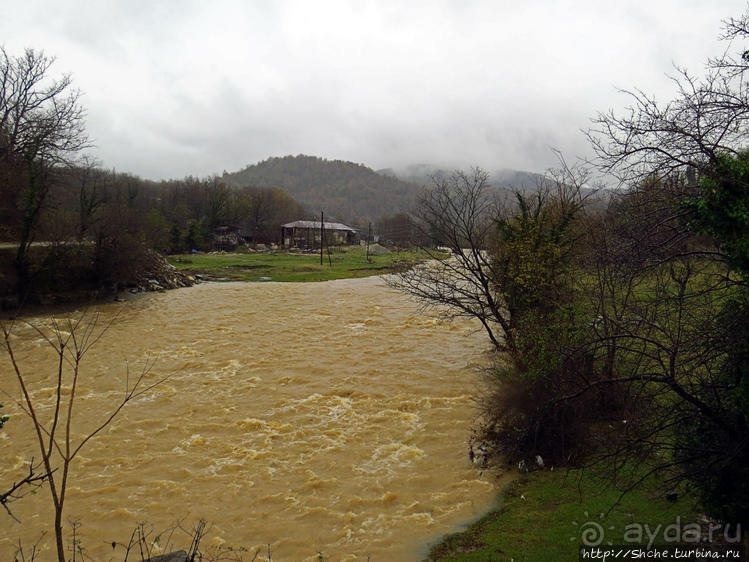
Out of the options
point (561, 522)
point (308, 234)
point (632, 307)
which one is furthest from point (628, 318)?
point (308, 234)

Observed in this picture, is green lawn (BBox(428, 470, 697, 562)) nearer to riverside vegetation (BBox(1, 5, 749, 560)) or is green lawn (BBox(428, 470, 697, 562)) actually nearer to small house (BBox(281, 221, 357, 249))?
riverside vegetation (BBox(1, 5, 749, 560))

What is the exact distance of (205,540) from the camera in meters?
6.71

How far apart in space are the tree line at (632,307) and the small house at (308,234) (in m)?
61.6

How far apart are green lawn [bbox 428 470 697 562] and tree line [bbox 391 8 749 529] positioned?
0.39 metres

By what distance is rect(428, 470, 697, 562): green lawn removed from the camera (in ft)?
18.4

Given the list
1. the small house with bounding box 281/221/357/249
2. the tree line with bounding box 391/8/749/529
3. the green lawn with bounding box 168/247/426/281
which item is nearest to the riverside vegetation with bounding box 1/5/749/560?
the tree line with bounding box 391/8/749/529

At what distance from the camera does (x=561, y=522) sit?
616 cm

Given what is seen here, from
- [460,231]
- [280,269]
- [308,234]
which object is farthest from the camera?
[308,234]

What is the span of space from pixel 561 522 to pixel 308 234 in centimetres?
7071

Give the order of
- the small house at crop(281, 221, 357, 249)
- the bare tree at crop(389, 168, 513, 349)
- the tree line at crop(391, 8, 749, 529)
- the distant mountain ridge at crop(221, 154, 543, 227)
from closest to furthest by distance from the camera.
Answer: the tree line at crop(391, 8, 749, 529) → the bare tree at crop(389, 168, 513, 349) → the small house at crop(281, 221, 357, 249) → the distant mountain ridge at crop(221, 154, 543, 227)

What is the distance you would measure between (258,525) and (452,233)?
26.4ft

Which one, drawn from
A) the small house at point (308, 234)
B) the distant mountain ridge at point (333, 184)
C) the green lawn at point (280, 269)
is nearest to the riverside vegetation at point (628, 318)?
the green lawn at point (280, 269)

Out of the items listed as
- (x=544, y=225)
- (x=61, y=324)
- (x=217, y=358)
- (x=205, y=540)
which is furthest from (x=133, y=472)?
(x=61, y=324)

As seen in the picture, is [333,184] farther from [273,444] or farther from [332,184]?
[273,444]
